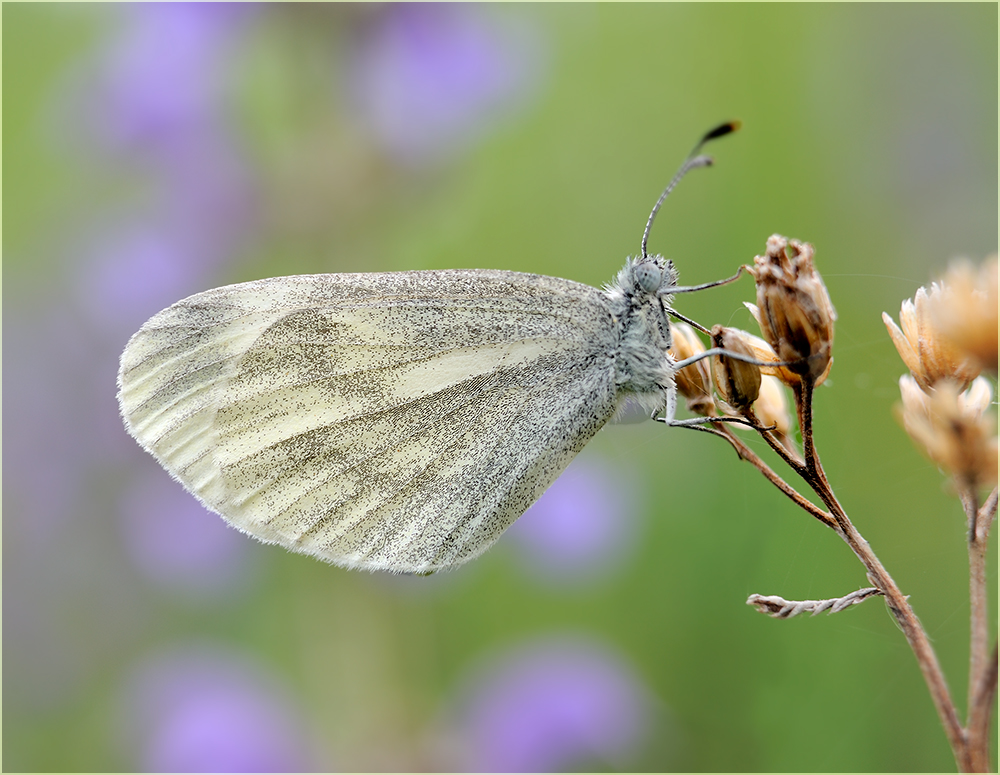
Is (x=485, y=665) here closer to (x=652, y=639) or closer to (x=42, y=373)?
(x=652, y=639)

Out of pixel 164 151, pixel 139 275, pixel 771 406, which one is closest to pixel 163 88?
pixel 164 151

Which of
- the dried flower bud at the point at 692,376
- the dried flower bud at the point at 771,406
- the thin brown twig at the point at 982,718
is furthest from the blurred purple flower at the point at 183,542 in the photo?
the thin brown twig at the point at 982,718

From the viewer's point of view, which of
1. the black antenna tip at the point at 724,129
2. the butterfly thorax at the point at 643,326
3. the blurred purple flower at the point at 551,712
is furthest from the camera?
the blurred purple flower at the point at 551,712

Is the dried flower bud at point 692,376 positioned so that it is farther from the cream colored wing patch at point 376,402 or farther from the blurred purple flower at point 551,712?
the blurred purple flower at point 551,712

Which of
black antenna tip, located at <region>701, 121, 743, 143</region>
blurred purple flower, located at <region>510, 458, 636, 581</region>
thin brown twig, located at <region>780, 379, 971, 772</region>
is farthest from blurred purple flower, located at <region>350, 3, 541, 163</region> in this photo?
thin brown twig, located at <region>780, 379, 971, 772</region>

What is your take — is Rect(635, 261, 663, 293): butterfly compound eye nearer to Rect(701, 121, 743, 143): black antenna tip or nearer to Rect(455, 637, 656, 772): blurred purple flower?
Rect(701, 121, 743, 143): black antenna tip

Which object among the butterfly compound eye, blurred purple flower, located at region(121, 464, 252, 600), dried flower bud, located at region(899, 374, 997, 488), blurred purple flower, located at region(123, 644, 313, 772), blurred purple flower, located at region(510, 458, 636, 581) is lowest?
blurred purple flower, located at region(123, 644, 313, 772)

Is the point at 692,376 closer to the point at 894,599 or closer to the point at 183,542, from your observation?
the point at 894,599
